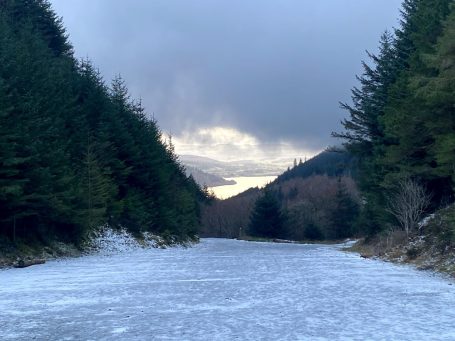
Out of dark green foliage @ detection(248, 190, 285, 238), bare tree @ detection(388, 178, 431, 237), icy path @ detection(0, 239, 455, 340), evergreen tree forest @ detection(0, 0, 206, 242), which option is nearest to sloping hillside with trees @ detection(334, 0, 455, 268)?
bare tree @ detection(388, 178, 431, 237)

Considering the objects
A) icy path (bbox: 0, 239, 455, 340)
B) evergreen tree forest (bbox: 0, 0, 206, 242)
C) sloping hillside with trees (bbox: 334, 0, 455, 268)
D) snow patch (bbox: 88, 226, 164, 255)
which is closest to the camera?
icy path (bbox: 0, 239, 455, 340)

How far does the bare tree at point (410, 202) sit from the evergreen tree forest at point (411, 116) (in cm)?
53

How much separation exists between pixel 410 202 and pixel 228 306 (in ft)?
70.0

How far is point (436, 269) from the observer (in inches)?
857

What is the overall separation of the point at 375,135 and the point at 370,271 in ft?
84.5

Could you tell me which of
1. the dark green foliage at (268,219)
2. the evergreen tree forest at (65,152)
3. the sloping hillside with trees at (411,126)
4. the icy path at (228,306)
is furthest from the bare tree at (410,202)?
the dark green foliage at (268,219)

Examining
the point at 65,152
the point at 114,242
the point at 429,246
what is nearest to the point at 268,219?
the point at 114,242

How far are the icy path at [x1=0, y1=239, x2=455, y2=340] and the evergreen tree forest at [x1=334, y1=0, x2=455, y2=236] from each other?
365 inches

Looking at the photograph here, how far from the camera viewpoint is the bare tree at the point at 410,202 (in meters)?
31.2

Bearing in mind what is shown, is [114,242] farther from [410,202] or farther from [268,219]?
[268,219]

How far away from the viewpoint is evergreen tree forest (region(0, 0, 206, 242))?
92.3 feet

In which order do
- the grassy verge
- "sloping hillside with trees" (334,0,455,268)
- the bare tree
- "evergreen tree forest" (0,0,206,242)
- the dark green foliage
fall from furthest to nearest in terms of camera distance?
the dark green foliage < the bare tree < "evergreen tree forest" (0,0,206,242) < "sloping hillside with trees" (334,0,455,268) < the grassy verge

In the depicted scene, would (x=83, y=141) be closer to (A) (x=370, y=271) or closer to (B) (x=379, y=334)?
(A) (x=370, y=271)

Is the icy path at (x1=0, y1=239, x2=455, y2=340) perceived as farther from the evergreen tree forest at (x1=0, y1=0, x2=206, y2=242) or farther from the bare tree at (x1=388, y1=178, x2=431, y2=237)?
the bare tree at (x1=388, y1=178, x2=431, y2=237)
